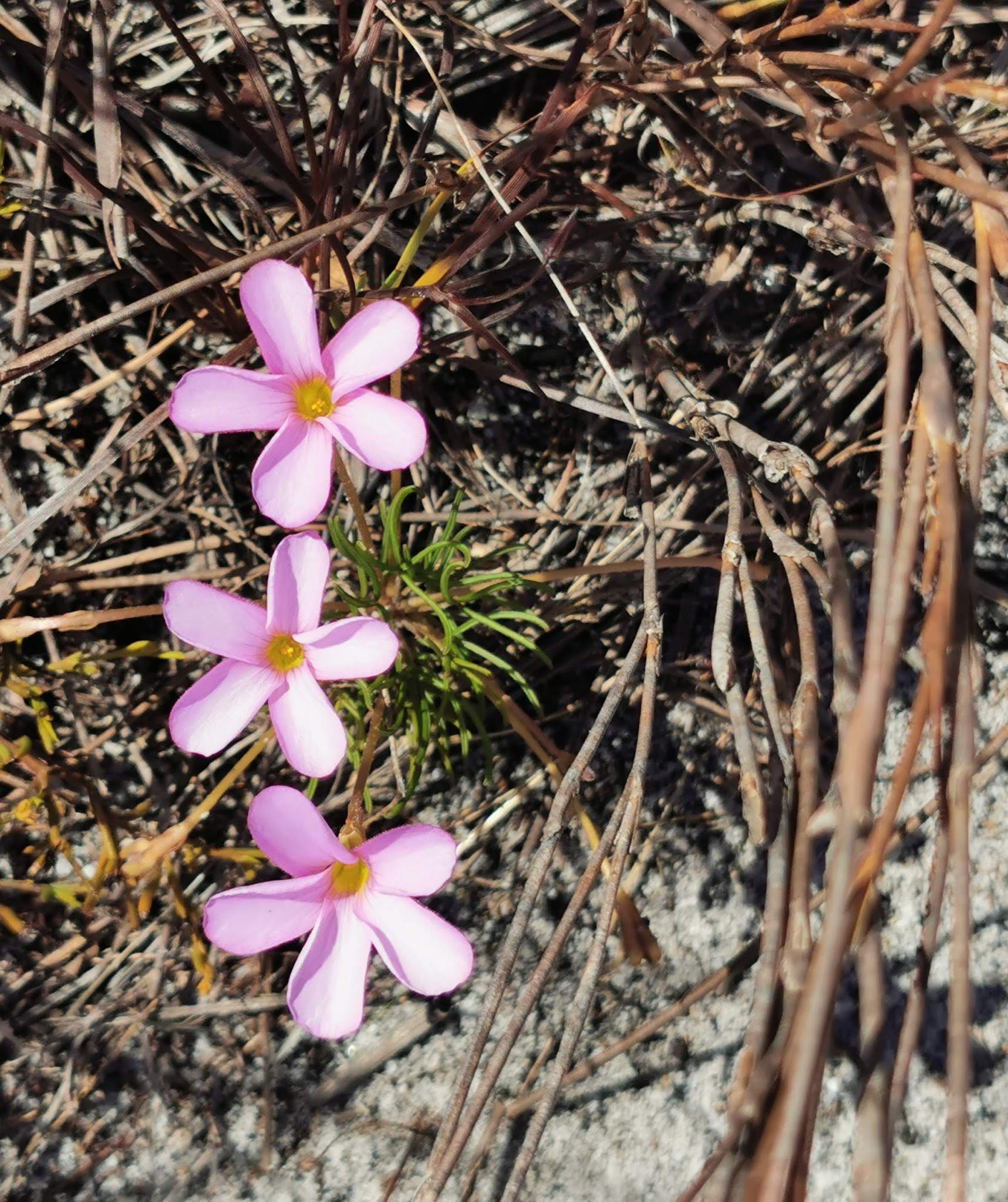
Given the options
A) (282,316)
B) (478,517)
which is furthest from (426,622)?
(282,316)

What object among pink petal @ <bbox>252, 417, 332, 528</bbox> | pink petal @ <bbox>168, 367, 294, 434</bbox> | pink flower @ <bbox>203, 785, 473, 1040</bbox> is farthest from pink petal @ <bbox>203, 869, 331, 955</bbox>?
pink petal @ <bbox>168, 367, 294, 434</bbox>

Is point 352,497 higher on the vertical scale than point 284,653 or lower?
higher

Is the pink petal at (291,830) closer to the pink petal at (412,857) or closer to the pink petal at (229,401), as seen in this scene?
the pink petal at (412,857)

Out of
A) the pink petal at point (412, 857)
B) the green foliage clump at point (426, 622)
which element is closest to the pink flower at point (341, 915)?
the pink petal at point (412, 857)

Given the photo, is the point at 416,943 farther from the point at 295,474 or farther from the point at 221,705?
the point at 295,474

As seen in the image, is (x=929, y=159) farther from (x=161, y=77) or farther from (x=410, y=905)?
(x=410, y=905)

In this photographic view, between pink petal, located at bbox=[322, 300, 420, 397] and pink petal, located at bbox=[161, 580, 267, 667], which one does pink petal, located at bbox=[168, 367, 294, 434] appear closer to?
pink petal, located at bbox=[322, 300, 420, 397]

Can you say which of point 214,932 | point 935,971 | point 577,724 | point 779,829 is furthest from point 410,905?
point 935,971
